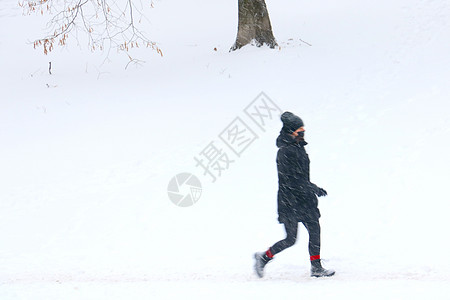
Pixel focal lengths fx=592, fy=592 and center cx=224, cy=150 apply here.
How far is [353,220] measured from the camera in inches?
315

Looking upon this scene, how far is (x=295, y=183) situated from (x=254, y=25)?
8672mm

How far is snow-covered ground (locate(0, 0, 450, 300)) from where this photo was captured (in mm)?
6730

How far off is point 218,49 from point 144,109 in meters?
3.28

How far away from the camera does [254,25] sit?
13969mm

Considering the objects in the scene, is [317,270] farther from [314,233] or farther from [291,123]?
[291,123]

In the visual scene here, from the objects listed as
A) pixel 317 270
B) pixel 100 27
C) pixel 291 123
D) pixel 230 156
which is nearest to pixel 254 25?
A: pixel 230 156

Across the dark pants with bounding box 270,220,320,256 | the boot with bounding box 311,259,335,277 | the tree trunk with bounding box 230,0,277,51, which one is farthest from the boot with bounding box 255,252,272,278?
the tree trunk with bounding box 230,0,277,51

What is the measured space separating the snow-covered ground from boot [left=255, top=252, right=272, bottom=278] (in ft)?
0.74

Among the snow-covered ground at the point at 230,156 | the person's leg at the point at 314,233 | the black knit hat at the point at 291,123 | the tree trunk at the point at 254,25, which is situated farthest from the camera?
the tree trunk at the point at 254,25

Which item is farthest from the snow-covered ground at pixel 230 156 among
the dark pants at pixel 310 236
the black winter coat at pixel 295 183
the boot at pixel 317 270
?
the black winter coat at pixel 295 183

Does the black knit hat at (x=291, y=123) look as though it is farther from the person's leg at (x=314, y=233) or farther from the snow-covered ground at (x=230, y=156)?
the snow-covered ground at (x=230, y=156)

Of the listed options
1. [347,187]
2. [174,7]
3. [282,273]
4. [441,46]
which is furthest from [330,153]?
[174,7]

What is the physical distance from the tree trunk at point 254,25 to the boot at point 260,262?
8510mm

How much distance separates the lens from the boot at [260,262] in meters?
6.24
